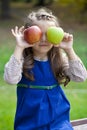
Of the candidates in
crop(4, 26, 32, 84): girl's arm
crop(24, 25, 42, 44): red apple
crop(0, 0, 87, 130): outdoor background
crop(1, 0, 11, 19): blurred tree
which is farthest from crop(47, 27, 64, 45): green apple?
crop(1, 0, 11, 19): blurred tree

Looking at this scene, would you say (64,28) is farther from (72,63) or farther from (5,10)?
(72,63)

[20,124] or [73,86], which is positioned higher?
[20,124]

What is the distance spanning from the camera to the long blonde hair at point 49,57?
123 inches

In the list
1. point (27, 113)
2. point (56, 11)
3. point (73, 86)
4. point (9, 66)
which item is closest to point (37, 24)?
point (9, 66)

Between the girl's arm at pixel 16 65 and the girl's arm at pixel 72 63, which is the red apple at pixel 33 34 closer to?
the girl's arm at pixel 16 65

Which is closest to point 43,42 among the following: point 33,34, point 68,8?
point 33,34

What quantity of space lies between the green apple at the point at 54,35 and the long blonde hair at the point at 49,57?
174 mm

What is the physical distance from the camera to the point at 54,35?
9.64ft

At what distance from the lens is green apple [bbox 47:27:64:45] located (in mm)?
2938

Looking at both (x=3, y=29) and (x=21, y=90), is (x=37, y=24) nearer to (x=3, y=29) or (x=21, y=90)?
(x=21, y=90)

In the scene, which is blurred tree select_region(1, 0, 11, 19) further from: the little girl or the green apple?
the green apple

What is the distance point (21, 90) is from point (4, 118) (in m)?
1.39

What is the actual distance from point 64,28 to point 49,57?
11.8m

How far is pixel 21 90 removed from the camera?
3205 millimetres
